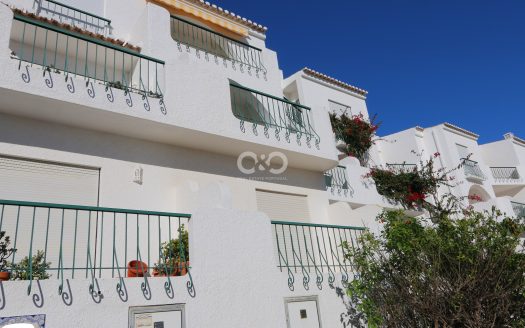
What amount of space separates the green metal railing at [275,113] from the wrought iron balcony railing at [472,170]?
2016 centimetres

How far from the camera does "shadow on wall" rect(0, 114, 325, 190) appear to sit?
922 cm

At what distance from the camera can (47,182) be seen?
9.17 metres

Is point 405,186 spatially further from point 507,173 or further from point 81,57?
point 507,173

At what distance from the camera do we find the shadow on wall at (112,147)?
922 centimetres

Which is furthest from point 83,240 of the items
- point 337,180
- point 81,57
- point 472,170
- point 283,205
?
point 472,170

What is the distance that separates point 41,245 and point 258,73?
10443mm

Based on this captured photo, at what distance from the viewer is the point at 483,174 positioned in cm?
3144

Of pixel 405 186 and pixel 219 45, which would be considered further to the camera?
pixel 405 186

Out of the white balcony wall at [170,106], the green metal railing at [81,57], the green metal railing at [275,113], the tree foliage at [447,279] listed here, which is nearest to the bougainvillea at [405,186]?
the green metal railing at [275,113]

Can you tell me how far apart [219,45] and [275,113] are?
404 cm

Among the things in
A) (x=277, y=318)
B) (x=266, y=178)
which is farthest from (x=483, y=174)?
(x=277, y=318)

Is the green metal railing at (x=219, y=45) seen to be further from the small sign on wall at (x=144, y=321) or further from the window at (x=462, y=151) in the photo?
the window at (x=462, y=151)

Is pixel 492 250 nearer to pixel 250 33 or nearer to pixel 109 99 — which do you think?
pixel 109 99

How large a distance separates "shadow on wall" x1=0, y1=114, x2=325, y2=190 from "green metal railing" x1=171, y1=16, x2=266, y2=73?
5.18 meters
